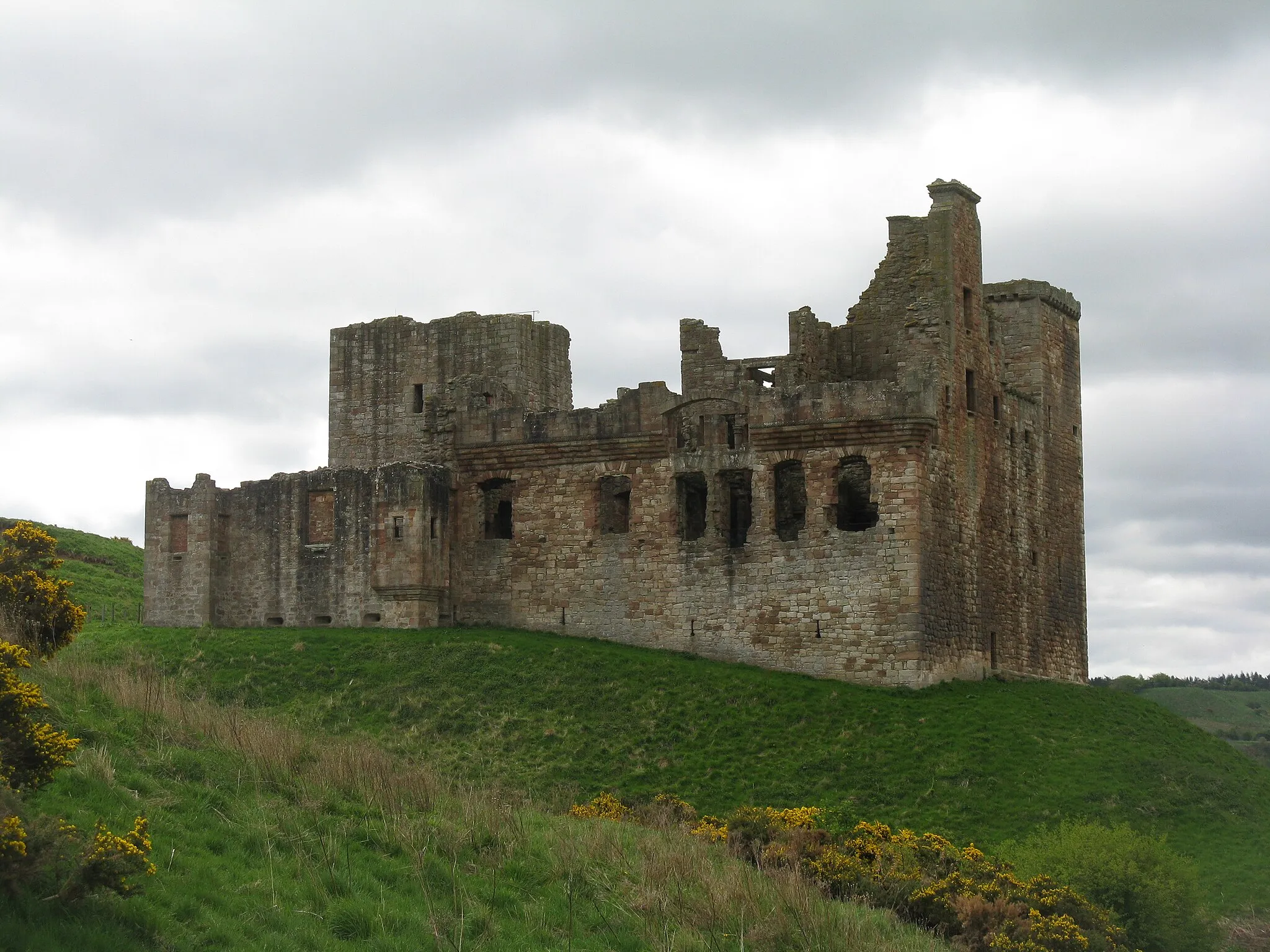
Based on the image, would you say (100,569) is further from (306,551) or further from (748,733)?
(748,733)

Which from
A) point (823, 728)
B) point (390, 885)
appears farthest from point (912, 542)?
point (390, 885)

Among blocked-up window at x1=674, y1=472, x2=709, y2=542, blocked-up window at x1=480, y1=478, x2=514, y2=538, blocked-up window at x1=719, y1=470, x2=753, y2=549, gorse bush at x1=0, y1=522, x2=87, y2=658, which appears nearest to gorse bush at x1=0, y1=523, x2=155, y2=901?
gorse bush at x1=0, y1=522, x2=87, y2=658

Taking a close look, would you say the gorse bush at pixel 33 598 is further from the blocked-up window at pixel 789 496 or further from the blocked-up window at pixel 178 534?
the blocked-up window at pixel 789 496

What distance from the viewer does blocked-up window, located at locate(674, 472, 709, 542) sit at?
35.3 m

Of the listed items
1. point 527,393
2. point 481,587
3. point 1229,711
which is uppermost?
point 527,393

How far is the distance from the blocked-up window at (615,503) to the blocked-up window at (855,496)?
4.80 metres

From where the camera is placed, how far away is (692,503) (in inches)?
1425

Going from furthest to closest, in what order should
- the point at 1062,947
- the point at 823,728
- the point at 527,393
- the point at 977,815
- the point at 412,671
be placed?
the point at 527,393, the point at 412,671, the point at 823,728, the point at 977,815, the point at 1062,947

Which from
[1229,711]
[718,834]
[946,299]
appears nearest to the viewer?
[718,834]

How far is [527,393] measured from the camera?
41.2 meters

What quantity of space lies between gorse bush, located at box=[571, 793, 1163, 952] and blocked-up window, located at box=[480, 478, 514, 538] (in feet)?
52.5

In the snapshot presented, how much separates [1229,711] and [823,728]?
70431mm

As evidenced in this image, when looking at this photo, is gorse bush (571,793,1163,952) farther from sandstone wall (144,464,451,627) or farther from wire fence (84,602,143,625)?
wire fence (84,602,143,625)

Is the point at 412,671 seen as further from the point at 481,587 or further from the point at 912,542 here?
the point at 912,542
